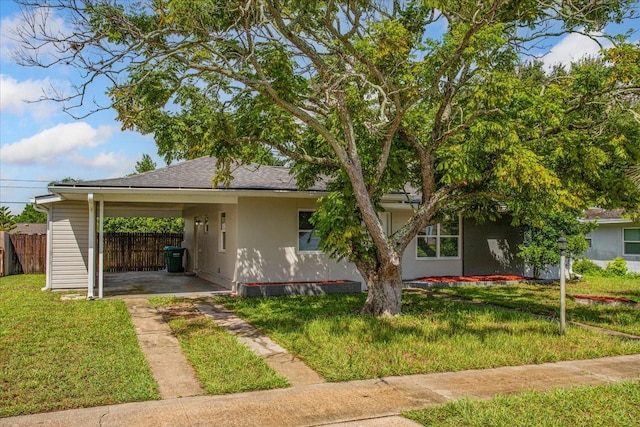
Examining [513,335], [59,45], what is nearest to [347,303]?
[513,335]

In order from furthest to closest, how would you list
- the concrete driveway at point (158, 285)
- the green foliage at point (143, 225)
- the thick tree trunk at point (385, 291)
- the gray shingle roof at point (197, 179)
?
1. the green foliage at point (143, 225)
2. the concrete driveway at point (158, 285)
3. the gray shingle roof at point (197, 179)
4. the thick tree trunk at point (385, 291)

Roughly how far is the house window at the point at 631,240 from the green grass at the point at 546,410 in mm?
18795

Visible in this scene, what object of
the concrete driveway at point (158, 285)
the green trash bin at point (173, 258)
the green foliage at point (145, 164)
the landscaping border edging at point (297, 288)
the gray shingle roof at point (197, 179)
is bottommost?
the concrete driveway at point (158, 285)

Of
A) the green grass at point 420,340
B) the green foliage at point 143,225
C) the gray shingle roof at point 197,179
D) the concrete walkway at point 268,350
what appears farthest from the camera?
the green foliage at point 143,225

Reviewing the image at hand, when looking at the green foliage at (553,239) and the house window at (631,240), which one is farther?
the house window at (631,240)

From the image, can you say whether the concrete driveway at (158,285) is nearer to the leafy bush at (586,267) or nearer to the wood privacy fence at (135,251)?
the wood privacy fence at (135,251)

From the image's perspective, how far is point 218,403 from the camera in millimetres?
5453

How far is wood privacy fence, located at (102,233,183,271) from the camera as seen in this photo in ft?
75.2

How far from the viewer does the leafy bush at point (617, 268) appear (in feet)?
69.9

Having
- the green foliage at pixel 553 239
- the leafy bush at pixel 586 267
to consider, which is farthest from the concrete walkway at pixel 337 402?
the leafy bush at pixel 586 267

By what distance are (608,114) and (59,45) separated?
9.62 m

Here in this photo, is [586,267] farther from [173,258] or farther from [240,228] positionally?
[173,258]

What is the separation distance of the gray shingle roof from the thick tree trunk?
14.3 feet

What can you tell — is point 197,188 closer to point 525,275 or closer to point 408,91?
point 408,91
